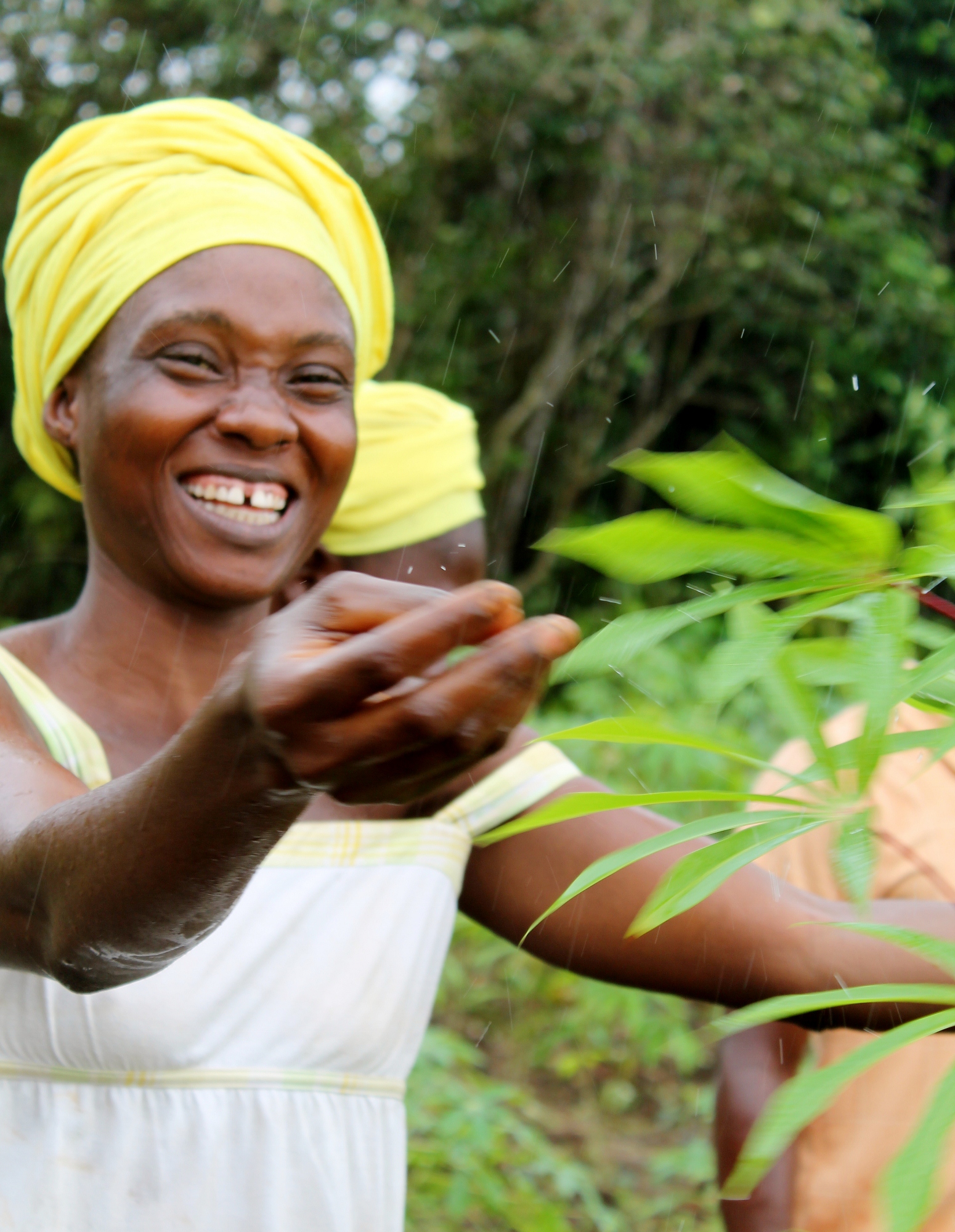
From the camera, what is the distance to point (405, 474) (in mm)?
2408

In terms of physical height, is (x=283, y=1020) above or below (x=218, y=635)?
below

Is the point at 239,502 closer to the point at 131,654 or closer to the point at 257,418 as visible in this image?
the point at 257,418

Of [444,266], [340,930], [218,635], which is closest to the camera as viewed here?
[340,930]

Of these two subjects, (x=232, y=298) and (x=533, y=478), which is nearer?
(x=232, y=298)

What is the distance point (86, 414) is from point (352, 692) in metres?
0.82

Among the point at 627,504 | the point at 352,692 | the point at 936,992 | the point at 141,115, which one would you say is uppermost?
the point at 141,115

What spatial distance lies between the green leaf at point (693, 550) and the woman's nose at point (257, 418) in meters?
0.71

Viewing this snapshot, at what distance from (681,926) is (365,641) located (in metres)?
0.73

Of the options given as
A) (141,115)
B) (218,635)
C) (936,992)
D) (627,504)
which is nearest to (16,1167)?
(218,635)

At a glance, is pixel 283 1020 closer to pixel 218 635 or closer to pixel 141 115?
pixel 218 635

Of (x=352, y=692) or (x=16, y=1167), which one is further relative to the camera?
(x=16, y=1167)

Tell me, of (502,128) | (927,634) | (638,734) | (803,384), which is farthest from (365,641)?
(803,384)

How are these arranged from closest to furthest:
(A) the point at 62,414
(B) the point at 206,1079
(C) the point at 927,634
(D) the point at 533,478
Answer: (C) the point at 927,634
(B) the point at 206,1079
(A) the point at 62,414
(D) the point at 533,478

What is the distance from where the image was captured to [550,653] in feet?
2.64
